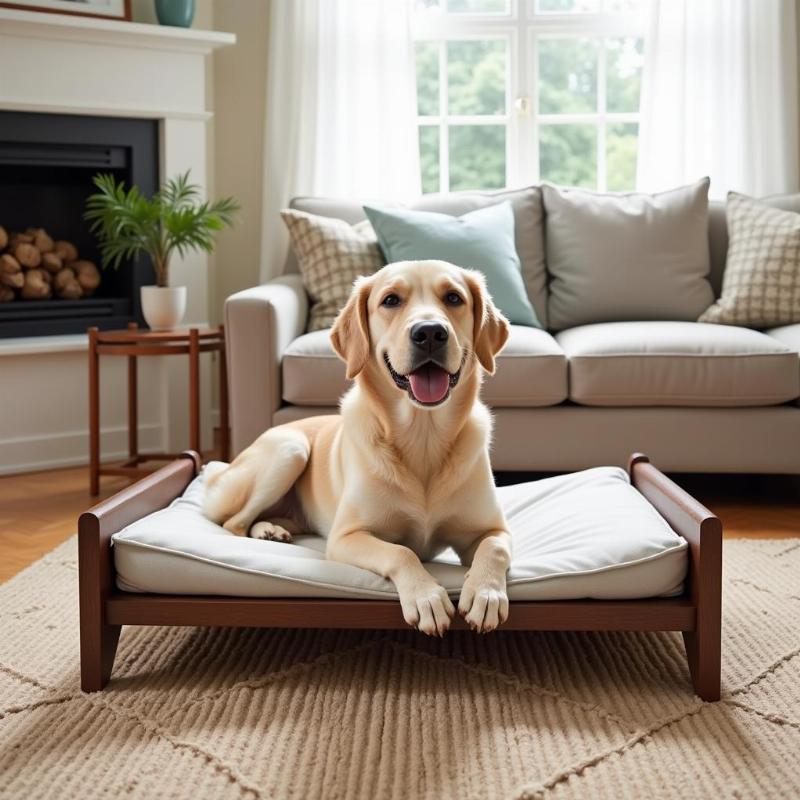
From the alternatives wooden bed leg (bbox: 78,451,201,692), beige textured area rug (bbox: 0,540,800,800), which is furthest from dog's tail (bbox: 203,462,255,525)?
wooden bed leg (bbox: 78,451,201,692)

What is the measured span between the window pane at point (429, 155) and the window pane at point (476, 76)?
139 millimetres

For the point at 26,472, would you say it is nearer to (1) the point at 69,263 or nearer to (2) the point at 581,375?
(1) the point at 69,263

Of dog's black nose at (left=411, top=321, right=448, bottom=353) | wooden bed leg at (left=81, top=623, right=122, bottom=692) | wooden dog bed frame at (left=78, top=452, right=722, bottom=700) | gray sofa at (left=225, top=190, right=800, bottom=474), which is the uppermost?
dog's black nose at (left=411, top=321, right=448, bottom=353)

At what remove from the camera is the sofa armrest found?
3.53 meters

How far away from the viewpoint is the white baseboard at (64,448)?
4285 millimetres

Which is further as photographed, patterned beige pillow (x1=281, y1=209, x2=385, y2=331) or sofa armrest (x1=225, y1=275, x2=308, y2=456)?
patterned beige pillow (x1=281, y1=209, x2=385, y2=331)

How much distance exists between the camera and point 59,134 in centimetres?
439

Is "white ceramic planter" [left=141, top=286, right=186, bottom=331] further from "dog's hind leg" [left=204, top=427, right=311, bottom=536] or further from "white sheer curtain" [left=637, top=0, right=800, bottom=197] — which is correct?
"white sheer curtain" [left=637, top=0, right=800, bottom=197]

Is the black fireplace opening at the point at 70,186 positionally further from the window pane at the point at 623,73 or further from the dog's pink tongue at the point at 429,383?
the dog's pink tongue at the point at 429,383

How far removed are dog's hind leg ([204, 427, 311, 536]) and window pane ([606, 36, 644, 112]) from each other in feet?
11.0

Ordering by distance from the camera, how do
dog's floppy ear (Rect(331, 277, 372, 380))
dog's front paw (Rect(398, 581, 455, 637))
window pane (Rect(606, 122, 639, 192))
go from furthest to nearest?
window pane (Rect(606, 122, 639, 192)) < dog's floppy ear (Rect(331, 277, 372, 380)) < dog's front paw (Rect(398, 581, 455, 637))

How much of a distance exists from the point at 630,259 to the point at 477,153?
1.39 m

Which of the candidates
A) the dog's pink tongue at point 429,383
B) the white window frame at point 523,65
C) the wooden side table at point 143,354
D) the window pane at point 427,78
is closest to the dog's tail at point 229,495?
the dog's pink tongue at point 429,383

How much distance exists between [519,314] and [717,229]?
983mm
